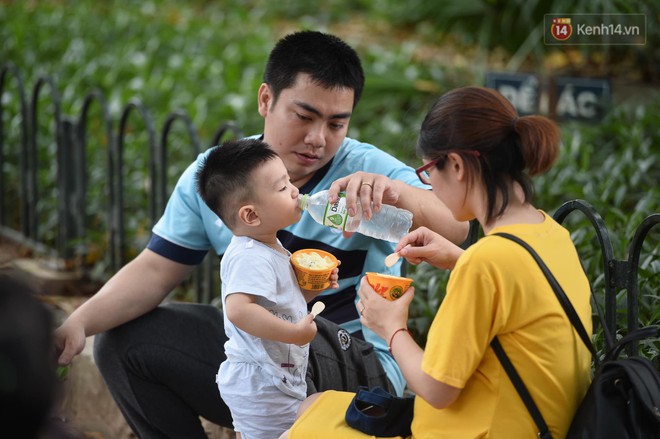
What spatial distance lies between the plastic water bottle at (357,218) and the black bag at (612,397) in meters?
0.63

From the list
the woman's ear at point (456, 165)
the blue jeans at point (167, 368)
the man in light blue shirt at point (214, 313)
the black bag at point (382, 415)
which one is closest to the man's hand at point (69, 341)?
the man in light blue shirt at point (214, 313)

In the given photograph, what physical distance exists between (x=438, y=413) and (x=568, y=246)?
0.46m

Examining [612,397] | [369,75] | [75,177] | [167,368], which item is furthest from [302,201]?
[369,75]

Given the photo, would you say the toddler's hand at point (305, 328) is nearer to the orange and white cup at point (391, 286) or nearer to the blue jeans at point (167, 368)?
the orange and white cup at point (391, 286)

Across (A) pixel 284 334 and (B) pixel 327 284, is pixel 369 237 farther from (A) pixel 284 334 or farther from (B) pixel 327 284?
(A) pixel 284 334

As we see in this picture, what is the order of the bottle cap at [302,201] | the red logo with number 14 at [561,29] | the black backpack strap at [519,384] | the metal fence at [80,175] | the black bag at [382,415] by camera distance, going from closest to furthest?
the black backpack strap at [519,384] < the black bag at [382,415] < the bottle cap at [302,201] < the metal fence at [80,175] < the red logo with number 14 at [561,29]

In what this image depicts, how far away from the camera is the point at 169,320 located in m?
2.96

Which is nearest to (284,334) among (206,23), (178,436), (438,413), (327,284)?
(327,284)

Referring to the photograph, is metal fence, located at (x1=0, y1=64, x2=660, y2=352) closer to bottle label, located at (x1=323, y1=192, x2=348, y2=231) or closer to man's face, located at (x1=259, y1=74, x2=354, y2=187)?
man's face, located at (x1=259, y1=74, x2=354, y2=187)

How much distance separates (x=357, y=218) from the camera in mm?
2545

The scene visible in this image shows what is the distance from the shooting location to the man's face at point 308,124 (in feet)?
9.38

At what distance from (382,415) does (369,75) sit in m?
4.56

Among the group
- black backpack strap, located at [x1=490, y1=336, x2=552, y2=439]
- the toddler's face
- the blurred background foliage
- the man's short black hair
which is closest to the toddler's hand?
the toddler's face

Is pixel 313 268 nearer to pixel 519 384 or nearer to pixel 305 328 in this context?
pixel 305 328
